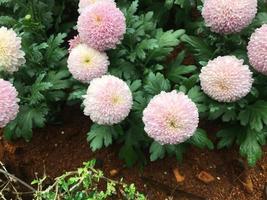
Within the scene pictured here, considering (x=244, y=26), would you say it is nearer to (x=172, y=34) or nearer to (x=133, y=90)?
(x=172, y=34)

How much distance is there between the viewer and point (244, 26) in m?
2.49

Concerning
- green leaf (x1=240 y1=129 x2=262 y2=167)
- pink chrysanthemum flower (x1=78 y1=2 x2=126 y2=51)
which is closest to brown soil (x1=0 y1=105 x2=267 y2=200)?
green leaf (x1=240 y1=129 x2=262 y2=167)

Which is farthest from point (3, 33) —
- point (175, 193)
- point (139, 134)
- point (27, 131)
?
point (175, 193)

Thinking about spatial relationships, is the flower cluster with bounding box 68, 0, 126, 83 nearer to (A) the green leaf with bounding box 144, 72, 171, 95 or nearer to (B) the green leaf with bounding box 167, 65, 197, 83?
(A) the green leaf with bounding box 144, 72, 171, 95

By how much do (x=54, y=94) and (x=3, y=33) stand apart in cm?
44

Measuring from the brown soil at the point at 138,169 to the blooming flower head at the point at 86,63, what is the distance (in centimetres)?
62

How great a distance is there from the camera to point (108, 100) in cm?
230

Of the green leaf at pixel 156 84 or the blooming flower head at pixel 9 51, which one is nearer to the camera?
the blooming flower head at pixel 9 51

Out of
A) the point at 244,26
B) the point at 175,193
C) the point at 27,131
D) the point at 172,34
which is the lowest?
the point at 175,193

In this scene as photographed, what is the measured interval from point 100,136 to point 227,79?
679mm

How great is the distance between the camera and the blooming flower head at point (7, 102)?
2.36m

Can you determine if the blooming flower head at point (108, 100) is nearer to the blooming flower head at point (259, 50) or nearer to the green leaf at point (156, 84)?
the green leaf at point (156, 84)

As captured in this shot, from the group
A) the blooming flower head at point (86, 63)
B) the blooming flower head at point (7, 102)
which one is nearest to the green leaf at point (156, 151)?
the blooming flower head at point (86, 63)

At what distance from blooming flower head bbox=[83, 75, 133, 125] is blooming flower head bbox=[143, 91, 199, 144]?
0.39ft
